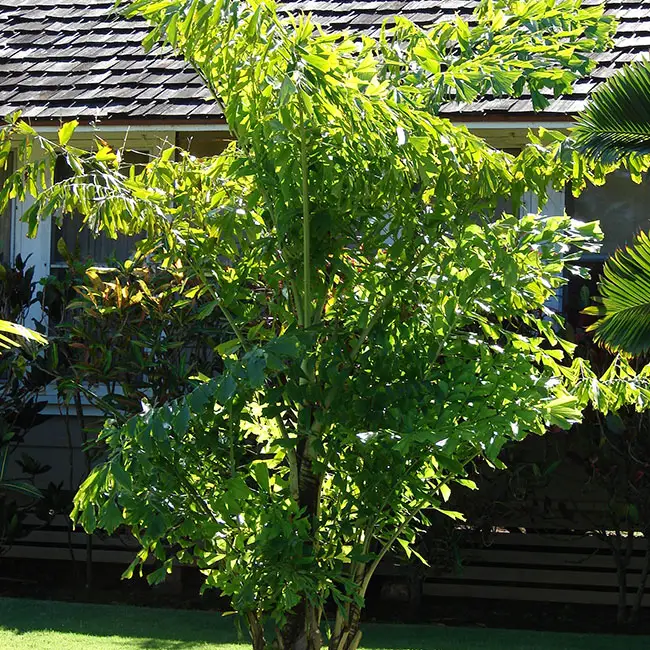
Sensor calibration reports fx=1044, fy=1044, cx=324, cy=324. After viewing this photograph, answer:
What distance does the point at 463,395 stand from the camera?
4.10 metres

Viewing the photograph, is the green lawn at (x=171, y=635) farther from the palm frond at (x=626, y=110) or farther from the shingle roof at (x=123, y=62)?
the shingle roof at (x=123, y=62)

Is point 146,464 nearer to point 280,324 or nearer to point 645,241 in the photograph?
point 280,324

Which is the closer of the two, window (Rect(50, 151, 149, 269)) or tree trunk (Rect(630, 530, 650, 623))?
tree trunk (Rect(630, 530, 650, 623))

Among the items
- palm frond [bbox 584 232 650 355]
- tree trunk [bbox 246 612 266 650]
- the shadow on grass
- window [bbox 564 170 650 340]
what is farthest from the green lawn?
window [bbox 564 170 650 340]

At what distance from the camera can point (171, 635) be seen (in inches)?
A: 267

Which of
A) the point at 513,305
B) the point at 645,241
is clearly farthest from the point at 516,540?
the point at 513,305

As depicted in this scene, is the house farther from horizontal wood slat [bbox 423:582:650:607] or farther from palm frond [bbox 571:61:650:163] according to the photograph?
palm frond [bbox 571:61:650:163]

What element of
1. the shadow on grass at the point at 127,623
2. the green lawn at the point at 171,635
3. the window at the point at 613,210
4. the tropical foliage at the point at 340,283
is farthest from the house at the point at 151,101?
the tropical foliage at the point at 340,283

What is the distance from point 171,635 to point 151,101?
183 inches

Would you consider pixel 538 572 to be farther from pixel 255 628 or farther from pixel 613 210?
pixel 255 628

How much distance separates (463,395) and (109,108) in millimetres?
5919

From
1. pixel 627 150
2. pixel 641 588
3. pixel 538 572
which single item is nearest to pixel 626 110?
pixel 627 150

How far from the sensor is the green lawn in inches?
258

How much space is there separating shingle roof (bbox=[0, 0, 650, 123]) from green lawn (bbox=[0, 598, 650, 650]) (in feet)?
13.0
